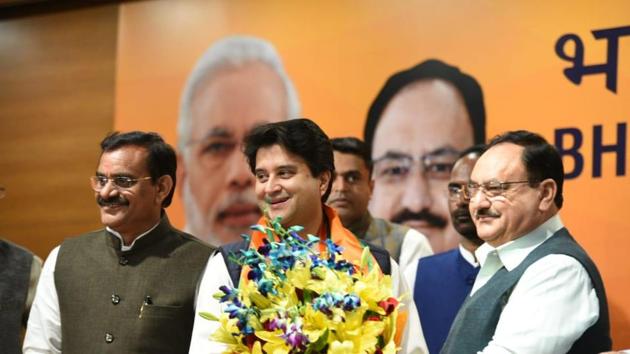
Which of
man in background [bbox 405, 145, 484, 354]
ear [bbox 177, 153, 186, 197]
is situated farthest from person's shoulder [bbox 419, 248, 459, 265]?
ear [bbox 177, 153, 186, 197]

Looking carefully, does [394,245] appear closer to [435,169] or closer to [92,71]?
[435,169]

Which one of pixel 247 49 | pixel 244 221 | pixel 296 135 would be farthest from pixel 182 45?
pixel 296 135

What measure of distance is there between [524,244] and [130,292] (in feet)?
4.58

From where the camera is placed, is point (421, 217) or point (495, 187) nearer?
point (495, 187)

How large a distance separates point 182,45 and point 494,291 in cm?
322

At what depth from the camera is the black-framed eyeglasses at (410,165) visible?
4879 millimetres

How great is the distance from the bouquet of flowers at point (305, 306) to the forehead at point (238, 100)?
2.92 meters

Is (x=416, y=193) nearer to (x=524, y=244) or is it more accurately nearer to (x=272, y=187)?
(x=272, y=187)

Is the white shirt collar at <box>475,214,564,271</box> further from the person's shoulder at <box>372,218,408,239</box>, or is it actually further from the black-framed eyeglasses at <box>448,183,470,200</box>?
the person's shoulder at <box>372,218,408,239</box>

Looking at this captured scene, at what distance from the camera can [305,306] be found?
2.44 meters

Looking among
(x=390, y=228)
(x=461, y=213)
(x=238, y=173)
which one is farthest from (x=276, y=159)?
(x=238, y=173)

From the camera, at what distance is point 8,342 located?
13.0ft

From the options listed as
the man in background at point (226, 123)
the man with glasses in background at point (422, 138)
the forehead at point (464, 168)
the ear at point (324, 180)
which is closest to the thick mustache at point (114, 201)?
the ear at point (324, 180)

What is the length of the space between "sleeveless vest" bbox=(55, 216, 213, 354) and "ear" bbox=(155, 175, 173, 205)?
3.0 inches
